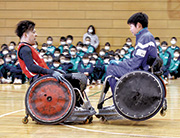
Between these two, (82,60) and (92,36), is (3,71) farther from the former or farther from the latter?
(92,36)

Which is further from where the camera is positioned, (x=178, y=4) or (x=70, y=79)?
A: (x=178, y=4)

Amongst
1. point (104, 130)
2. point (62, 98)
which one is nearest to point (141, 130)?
point (104, 130)

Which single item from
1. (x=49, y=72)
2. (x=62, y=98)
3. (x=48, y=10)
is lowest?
(x=62, y=98)

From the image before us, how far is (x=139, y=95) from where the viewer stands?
437 centimetres

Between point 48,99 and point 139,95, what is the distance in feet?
3.45

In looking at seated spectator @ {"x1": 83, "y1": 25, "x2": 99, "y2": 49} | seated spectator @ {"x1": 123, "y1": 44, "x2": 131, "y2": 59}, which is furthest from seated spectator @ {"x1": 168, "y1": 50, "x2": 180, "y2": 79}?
seated spectator @ {"x1": 83, "y1": 25, "x2": 99, "y2": 49}

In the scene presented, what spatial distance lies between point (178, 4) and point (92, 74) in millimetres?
4907

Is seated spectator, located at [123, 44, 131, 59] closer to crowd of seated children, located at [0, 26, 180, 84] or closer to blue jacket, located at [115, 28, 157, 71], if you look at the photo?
crowd of seated children, located at [0, 26, 180, 84]

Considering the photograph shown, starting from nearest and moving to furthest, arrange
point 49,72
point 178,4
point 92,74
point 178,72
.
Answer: point 49,72 → point 92,74 → point 178,72 → point 178,4

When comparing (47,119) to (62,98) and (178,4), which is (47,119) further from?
(178,4)

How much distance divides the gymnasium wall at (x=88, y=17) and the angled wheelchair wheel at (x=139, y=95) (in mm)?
10022

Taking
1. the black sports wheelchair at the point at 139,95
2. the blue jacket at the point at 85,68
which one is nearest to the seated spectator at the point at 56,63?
the blue jacket at the point at 85,68

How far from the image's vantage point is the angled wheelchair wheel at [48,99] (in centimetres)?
448

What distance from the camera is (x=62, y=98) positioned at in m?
4.48
